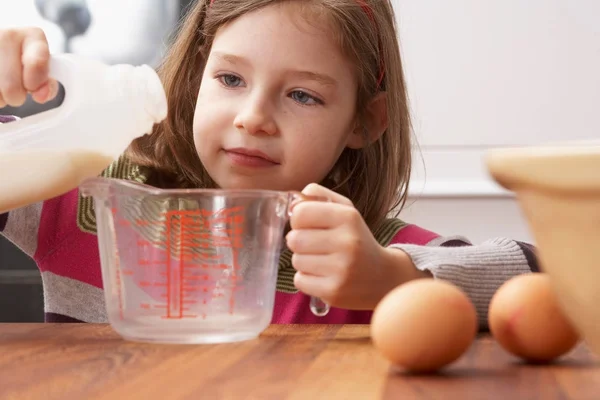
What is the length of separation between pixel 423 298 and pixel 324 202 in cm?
21

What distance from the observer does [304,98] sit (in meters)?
1.11

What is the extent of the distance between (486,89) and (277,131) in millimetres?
1077

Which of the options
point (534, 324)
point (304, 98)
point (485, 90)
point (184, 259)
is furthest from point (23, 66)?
point (485, 90)

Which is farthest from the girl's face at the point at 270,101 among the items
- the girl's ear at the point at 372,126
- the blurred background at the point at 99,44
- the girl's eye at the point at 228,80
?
the blurred background at the point at 99,44

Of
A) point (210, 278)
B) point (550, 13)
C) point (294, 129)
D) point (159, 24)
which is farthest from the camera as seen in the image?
point (159, 24)

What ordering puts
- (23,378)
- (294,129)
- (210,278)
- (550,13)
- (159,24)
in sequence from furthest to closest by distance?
(159,24) → (550,13) → (294,129) → (210,278) → (23,378)

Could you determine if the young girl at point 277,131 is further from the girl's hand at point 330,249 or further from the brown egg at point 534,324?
the brown egg at point 534,324

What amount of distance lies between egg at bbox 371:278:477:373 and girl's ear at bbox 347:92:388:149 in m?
0.74

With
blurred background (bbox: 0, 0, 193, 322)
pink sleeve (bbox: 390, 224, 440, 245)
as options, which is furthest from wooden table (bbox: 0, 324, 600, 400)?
blurred background (bbox: 0, 0, 193, 322)

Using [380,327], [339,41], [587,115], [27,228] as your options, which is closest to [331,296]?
[380,327]

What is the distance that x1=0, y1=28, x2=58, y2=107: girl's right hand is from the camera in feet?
2.52

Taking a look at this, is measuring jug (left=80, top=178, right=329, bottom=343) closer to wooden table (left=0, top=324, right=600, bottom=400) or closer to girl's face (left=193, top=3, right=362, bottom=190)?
wooden table (left=0, top=324, right=600, bottom=400)

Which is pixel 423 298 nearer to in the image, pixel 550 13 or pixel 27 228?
pixel 27 228

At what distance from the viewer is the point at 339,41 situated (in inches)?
44.4
